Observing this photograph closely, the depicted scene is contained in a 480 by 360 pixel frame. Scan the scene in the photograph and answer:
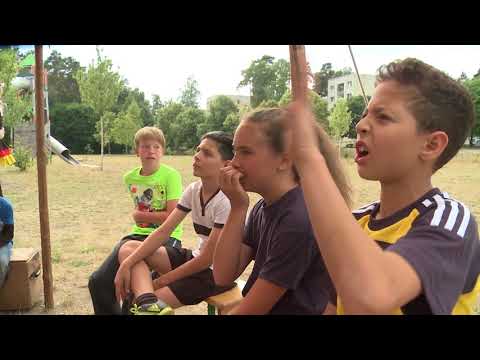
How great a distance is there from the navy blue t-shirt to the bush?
50.0 feet

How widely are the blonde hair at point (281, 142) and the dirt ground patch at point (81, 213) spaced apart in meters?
0.07

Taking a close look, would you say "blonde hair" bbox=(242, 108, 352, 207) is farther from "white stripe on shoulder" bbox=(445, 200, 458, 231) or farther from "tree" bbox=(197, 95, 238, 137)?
"tree" bbox=(197, 95, 238, 137)

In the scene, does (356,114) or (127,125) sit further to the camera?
(127,125)

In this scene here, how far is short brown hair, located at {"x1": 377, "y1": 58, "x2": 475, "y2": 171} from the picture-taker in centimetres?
96

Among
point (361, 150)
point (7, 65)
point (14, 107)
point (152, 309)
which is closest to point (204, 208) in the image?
point (152, 309)

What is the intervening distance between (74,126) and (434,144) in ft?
70.9

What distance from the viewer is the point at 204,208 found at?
2.42 m

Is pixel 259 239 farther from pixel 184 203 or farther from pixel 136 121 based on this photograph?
pixel 136 121

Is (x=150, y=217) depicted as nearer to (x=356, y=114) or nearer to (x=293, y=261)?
(x=356, y=114)

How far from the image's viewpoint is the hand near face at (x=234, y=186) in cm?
146
